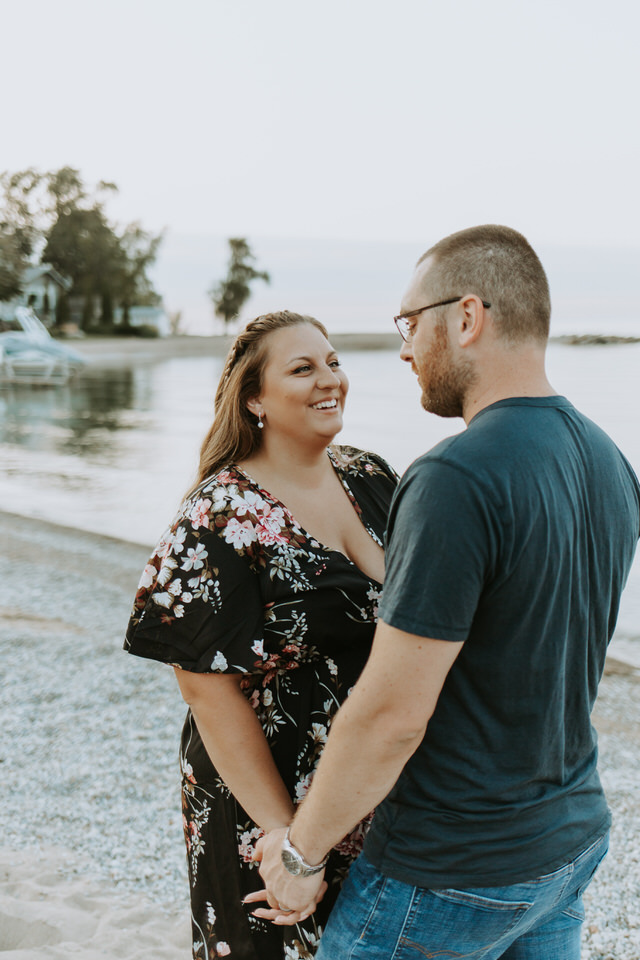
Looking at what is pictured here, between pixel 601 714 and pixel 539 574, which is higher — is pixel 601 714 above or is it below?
below

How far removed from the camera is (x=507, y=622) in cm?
128

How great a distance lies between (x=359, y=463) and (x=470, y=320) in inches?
36.5

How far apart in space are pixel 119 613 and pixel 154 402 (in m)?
30.6

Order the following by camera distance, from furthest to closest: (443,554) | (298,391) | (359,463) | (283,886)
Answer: (359,463)
(298,391)
(283,886)
(443,554)

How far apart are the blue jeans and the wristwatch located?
0.07 m

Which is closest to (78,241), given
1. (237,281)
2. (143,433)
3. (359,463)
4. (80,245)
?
(80,245)

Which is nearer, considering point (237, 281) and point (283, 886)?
point (283, 886)

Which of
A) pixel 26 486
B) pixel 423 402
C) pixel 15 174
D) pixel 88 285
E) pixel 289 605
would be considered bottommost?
pixel 26 486

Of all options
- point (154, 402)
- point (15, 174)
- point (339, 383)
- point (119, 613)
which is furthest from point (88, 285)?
point (339, 383)

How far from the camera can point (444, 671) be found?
4.11 feet

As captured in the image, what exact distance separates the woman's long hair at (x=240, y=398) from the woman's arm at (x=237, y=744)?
0.52 metres

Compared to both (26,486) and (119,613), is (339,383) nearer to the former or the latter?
(119,613)

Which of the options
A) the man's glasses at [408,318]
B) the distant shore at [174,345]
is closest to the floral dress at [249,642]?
the man's glasses at [408,318]

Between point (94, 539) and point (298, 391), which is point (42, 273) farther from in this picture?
point (298, 391)
